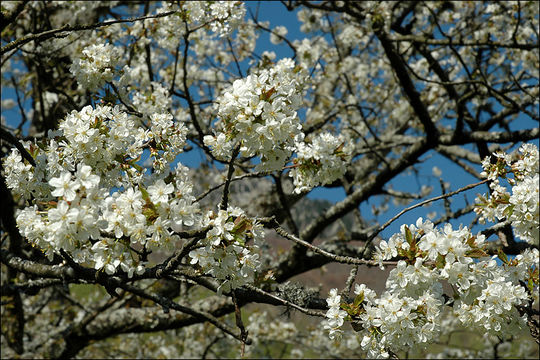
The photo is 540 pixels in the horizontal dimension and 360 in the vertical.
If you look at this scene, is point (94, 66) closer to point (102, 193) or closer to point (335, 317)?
point (102, 193)

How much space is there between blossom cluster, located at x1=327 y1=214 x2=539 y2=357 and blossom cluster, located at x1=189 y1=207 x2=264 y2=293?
42cm

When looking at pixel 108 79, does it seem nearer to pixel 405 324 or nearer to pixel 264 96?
pixel 264 96

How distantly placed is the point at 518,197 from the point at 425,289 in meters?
0.62

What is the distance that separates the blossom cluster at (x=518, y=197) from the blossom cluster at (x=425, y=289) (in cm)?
25

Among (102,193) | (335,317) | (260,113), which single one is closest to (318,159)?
(260,113)

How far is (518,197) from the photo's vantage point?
210 cm

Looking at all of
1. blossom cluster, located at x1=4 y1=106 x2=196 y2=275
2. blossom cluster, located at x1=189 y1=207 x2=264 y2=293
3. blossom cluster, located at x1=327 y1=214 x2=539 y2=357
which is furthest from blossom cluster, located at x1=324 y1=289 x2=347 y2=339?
blossom cluster, located at x1=4 y1=106 x2=196 y2=275

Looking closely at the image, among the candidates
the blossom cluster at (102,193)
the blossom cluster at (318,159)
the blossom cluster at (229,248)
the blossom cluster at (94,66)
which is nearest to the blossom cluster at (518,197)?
the blossom cluster at (318,159)

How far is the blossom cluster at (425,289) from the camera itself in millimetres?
1849

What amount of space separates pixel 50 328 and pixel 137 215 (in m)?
7.51

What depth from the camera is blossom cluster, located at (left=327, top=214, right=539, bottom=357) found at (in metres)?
1.85

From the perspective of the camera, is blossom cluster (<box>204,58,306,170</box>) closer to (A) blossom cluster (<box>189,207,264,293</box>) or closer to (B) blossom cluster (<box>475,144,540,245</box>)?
(A) blossom cluster (<box>189,207,264,293</box>)

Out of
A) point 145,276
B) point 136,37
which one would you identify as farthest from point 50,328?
point 145,276

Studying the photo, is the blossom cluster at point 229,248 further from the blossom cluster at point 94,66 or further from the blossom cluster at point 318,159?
the blossom cluster at point 94,66
